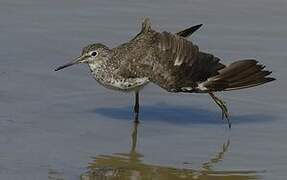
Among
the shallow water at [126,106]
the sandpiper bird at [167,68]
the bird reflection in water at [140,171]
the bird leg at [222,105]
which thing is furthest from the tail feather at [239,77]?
the bird reflection in water at [140,171]

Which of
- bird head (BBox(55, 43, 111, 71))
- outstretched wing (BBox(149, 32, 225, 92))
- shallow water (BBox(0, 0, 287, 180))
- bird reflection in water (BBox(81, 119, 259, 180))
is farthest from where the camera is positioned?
bird head (BBox(55, 43, 111, 71))

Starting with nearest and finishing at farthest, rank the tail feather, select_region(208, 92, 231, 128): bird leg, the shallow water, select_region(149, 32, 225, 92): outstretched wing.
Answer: the shallow water < the tail feather < select_region(149, 32, 225, 92): outstretched wing < select_region(208, 92, 231, 128): bird leg

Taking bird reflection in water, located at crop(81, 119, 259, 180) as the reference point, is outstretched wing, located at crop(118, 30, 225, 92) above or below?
above

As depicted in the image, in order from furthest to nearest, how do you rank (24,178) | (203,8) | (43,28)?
(203,8), (43,28), (24,178)

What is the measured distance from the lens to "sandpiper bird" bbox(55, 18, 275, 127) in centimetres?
898

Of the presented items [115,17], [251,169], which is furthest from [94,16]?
[251,169]

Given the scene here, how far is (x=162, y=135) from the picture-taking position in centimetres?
891

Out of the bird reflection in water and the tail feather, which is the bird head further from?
the bird reflection in water

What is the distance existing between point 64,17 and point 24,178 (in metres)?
4.53

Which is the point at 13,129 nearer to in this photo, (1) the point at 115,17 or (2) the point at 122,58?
(2) the point at 122,58

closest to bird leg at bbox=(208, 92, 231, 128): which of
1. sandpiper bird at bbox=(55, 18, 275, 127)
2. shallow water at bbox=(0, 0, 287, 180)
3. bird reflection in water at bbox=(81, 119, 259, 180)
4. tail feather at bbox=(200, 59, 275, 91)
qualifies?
sandpiper bird at bbox=(55, 18, 275, 127)

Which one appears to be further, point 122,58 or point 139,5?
point 139,5

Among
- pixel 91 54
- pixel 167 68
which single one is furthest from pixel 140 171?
pixel 91 54

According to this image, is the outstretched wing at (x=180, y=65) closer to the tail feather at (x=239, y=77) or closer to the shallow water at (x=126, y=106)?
the tail feather at (x=239, y=77)
